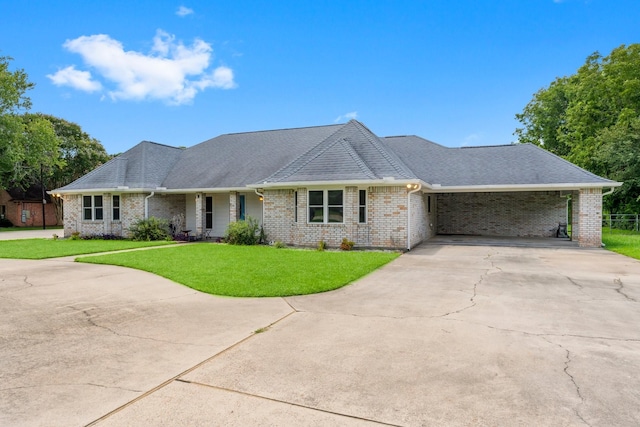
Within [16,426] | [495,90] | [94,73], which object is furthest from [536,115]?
[16,426]

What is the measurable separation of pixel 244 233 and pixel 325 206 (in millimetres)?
3875

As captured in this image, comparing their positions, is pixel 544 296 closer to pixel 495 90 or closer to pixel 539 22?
pixel 539 22

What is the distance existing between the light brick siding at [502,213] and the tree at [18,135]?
32.7 meters

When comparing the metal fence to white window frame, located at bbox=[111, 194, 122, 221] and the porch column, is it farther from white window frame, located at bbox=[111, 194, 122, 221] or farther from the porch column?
white window frame, located at bbox=[111, 194, 122, 221]

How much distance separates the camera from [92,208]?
19.1 m

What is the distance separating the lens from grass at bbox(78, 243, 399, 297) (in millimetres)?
7297

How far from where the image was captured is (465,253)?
42.5ft

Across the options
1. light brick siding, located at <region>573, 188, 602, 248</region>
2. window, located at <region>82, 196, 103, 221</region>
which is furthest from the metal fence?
window, located at <region>82, 196, 103, 221</region>

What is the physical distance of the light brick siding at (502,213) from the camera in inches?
760

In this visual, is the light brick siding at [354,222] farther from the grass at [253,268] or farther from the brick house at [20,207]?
the brick house at [20,207]

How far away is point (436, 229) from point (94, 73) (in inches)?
929

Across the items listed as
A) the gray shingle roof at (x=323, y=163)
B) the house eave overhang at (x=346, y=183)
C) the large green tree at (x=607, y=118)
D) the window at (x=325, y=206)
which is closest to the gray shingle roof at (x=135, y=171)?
the gray shingle roof at (x=323, y=163)

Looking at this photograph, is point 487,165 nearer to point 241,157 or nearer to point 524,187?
point 524,187

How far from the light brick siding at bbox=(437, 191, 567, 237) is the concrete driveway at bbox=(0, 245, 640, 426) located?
13254mm
